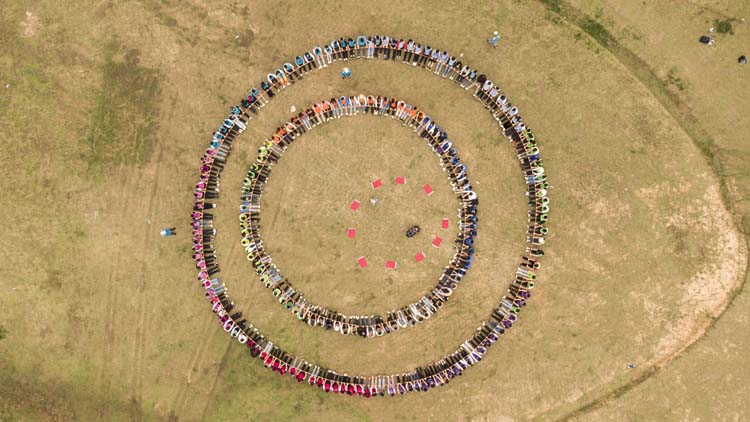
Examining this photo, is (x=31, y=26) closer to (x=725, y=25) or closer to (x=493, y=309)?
(x=493, y=309)

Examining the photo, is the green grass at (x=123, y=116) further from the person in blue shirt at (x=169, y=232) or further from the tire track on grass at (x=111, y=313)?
the person in blue shirt at (x=169, y=232)

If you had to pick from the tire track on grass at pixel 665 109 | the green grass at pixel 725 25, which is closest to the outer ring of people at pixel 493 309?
the tire track on grass at pixel 665 109

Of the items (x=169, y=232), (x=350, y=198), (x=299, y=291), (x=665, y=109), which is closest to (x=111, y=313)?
(x=169, y=232)

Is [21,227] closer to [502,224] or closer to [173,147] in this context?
[173,147]

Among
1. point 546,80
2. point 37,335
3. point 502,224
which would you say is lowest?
point 37,335

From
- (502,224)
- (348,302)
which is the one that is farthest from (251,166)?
(502,224)

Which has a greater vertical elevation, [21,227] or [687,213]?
[687,213]
